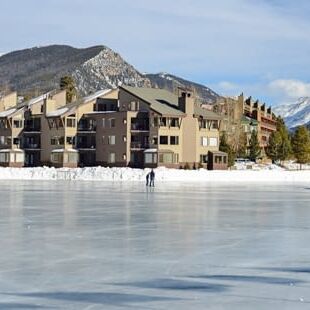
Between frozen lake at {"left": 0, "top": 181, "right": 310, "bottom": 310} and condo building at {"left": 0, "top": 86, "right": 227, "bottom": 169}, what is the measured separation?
43899 millimetres

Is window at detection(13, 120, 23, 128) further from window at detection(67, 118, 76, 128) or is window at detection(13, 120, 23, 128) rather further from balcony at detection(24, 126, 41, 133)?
window at detection(67, 118, 76, 128)

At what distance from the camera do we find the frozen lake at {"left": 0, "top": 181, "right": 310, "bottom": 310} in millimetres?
7309

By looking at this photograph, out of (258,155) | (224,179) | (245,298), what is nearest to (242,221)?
(245,298)

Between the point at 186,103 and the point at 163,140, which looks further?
the point at 186,103

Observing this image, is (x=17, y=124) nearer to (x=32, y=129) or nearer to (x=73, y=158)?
(x=32, y=129)

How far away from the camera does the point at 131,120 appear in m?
63.6

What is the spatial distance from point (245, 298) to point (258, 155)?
75804 mm

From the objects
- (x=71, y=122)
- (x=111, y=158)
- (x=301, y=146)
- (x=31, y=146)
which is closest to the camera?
(x=111, y=158)

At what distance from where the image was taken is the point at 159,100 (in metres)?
66.2

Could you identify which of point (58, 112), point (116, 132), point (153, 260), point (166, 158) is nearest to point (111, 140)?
point (116, 132)

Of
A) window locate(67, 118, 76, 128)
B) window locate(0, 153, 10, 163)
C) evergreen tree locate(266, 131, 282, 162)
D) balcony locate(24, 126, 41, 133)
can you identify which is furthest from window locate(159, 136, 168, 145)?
evergreen tree locate(266, 131, 282, 162)

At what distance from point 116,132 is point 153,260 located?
179 feet

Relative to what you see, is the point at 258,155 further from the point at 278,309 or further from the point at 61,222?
the point at 278,309

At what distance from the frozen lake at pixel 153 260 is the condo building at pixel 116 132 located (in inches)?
1728
